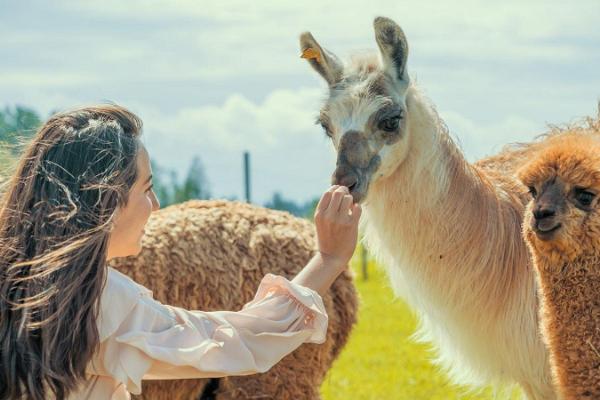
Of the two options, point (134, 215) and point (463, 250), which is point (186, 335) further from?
point (463, 250)

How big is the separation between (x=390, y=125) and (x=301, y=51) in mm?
776

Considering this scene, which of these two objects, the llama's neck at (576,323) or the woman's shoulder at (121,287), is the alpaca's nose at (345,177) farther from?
the woman's shoulder at (121,287)

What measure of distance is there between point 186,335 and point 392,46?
8.78 ft

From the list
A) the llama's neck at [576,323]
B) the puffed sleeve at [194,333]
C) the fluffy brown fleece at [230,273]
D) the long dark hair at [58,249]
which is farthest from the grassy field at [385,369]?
the long dark hair at [58,249]

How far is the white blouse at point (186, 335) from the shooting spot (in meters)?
2.64

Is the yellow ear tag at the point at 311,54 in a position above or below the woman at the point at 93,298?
above

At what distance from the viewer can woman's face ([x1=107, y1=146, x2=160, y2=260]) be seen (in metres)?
2.70

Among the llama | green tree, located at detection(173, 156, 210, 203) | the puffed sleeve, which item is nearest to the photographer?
the puffed sleeve

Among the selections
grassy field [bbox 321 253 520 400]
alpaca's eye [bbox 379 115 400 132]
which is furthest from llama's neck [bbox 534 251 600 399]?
grassy field [bbox 321 253 520 400]

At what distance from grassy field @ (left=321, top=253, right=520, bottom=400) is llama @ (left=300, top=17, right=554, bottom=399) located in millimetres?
388

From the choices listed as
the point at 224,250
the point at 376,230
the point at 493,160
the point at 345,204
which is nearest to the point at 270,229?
the point at 224,250

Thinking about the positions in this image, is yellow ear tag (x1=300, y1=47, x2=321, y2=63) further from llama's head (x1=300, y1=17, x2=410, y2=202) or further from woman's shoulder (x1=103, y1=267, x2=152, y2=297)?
woman's shoulder (x1=103, y1=267, x2=152, y2=297)

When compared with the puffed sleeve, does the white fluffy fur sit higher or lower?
lower

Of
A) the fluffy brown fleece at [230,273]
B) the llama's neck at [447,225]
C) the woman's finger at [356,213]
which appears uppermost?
the woman's finger at [356,213]
